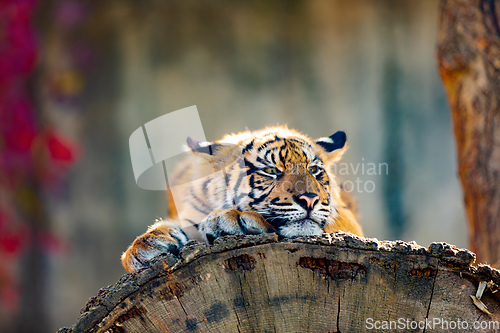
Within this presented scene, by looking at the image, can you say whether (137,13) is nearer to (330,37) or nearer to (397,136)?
(330,37)

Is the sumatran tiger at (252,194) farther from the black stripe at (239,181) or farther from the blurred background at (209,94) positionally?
the blurred background at (209,94)

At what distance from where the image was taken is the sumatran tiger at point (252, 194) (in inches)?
94.7

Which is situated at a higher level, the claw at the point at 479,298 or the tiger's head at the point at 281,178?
the tiger's head at the point at 281,178

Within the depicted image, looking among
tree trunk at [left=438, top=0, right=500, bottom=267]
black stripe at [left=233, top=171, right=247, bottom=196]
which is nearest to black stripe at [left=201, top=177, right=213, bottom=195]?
black stripe at [left=233, top=171, right=247, bottom=196]

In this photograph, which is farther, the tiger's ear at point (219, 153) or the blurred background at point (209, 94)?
the blurred background at point (209, 94)

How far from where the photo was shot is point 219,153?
312 centimetres

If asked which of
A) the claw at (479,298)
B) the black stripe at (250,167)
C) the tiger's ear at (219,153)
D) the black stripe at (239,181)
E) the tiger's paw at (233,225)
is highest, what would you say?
the tiger's ear at (219,153)

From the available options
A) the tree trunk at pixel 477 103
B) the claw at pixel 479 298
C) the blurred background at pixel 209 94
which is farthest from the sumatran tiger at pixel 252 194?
the blurred background at pixel 209 94

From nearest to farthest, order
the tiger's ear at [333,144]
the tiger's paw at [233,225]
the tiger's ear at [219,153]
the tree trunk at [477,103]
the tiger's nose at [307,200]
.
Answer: the tiger's paw at [233,225], the tiger's nose at [307,200], the tiger's ear at [219,153], the tiger's ear at [333,144], the tree trunk at [477,103]

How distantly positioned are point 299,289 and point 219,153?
144 centimetres

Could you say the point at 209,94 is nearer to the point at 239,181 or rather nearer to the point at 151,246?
the point at 239,181

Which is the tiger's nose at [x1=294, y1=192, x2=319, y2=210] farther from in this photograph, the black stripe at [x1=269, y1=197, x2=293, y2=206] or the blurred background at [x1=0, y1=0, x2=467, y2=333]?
the blurred background at [x1=0, y1=0, x2=467, y2=333]

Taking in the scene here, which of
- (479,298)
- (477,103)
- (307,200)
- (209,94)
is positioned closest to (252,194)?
(307,200)

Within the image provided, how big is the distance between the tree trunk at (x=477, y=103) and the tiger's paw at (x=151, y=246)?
7.36 feet
